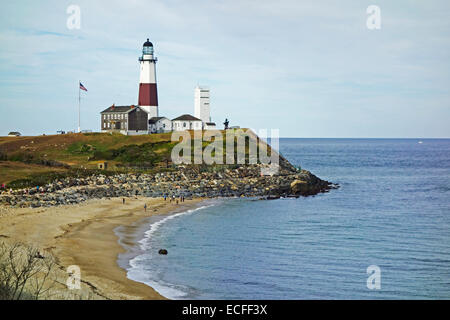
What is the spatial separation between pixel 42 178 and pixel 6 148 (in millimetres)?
29720

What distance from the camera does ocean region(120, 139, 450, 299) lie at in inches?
907

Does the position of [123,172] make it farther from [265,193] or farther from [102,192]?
[265,193]

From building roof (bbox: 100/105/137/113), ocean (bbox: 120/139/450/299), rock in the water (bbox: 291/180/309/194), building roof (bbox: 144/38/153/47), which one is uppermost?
building roof (bbox: 144/38/153/47)

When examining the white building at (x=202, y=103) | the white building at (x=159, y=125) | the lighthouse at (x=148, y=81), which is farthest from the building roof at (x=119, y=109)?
the white building at (x=202, y=103)

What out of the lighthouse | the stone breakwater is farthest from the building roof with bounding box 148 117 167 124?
the stone breakwater

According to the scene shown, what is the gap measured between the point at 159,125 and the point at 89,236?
56.7 meters

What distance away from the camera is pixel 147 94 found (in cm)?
8619

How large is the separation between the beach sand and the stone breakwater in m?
2.44

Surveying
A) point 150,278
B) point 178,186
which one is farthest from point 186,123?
point 150,278

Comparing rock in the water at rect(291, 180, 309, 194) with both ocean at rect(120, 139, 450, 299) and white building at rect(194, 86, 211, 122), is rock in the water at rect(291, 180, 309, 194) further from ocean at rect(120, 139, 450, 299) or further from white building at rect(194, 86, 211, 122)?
white building at rect(194, 86, 211, 122)

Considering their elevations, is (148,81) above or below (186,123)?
above

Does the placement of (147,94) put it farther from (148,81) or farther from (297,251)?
(297,251)

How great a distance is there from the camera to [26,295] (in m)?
17.2
